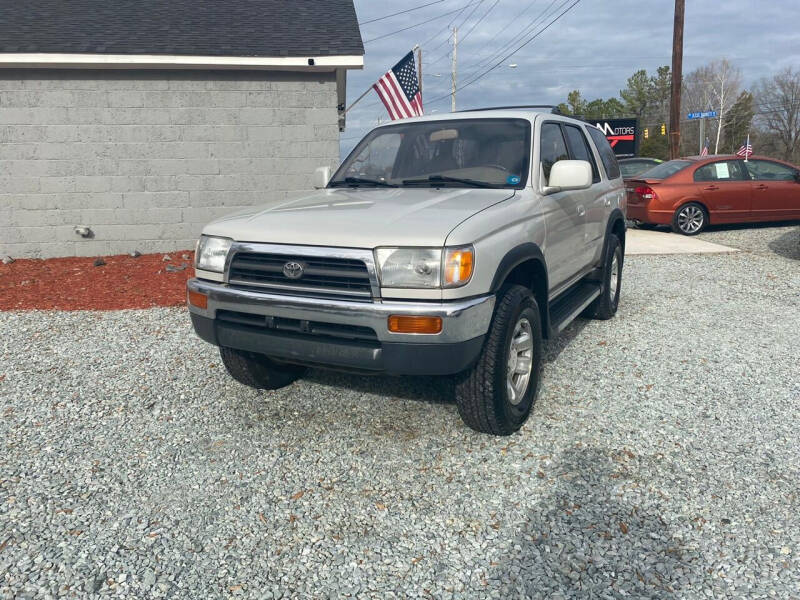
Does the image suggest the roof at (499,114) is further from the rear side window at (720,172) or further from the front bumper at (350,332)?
the rear side window at (720,172)

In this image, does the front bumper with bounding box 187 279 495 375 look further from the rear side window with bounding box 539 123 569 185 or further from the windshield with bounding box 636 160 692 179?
the windshield with bounding box 636 160 692 179

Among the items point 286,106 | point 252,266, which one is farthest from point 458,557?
point 286,106

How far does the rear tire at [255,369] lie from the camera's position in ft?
13.5

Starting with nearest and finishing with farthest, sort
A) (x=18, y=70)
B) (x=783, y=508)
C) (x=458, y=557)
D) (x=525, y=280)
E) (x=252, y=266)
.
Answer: (x=458, y=557) < (x=783, y=508) < (x=252, y=266) < (x=525, y=280) < (x=18, y=70)

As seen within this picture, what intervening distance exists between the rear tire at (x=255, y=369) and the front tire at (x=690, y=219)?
10692mm

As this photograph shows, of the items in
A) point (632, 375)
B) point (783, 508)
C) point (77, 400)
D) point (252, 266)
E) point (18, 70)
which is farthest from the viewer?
point (18, 70)

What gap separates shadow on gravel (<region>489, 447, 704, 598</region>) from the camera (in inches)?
98.0

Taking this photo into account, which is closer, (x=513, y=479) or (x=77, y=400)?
(x=513, y=479)

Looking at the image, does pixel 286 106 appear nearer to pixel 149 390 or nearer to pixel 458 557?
pixel 149 390

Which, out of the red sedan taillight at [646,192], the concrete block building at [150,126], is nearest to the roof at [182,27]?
the concrete block building at [150,126]

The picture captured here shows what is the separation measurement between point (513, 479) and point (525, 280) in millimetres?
1268

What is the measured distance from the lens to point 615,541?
108 inches

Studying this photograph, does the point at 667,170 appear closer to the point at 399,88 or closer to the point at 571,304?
the point at 399,88

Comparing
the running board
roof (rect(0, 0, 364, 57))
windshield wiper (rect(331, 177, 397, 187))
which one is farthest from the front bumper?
roof (rect(0, 0, 364, 57))
